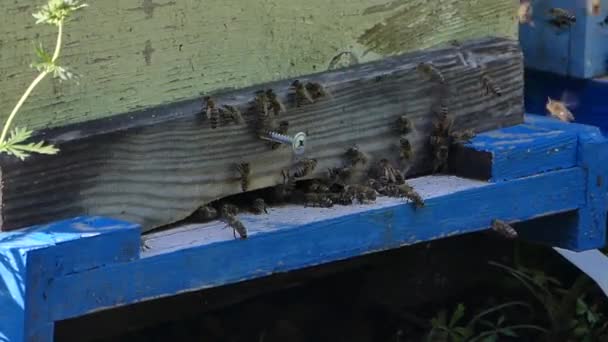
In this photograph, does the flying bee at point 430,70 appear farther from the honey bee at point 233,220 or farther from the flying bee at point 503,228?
the honey bee at point 233,220

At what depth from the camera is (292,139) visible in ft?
7.95

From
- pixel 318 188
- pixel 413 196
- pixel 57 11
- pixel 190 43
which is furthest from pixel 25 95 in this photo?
pixel 413 196

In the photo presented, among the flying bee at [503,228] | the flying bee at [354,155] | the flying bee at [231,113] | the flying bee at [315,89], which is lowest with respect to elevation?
the flying bee at [503,228]

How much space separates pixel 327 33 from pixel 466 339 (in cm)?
104

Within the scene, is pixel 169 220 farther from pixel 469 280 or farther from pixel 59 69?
pixel 469 280

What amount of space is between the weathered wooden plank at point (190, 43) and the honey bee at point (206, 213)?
22 cm

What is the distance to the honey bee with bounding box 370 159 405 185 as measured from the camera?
102 inches

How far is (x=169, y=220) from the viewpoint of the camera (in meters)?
A: 2.33

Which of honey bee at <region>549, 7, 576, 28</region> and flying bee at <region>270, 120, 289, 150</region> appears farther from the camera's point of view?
honey bee at <region>549, 7, 576, 28</region>

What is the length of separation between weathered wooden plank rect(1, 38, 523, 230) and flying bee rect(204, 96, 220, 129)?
0.02 m

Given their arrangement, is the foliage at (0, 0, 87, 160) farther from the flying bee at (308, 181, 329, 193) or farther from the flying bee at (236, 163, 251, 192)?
the flying bee at (308, 181, 329, 193)

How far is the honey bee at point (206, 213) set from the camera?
237cm

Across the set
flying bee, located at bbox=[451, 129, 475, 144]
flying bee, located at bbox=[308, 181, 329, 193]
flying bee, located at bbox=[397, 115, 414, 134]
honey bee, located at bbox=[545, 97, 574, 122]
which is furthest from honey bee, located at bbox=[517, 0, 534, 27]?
flying bee, located at bbox=[308, 181, 329, 193]

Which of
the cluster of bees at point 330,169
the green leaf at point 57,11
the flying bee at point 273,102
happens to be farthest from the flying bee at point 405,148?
the green leaf at point 57,11
